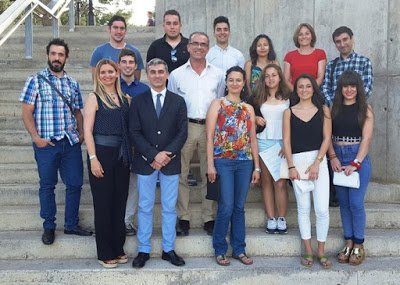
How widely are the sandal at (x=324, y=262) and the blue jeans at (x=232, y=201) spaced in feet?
2.48

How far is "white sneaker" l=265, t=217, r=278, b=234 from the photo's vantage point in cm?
492

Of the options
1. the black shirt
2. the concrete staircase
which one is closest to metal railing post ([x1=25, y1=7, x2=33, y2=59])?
the concrete staircase

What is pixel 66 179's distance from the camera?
4641 millimetres

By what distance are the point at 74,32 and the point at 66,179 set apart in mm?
6087

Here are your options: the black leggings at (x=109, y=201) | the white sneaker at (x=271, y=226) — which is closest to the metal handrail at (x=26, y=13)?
the black leggings at (x=109, y=201)

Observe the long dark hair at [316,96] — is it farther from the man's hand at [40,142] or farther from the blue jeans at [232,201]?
the man's hand at [40,142]

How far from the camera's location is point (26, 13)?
788 centimetres

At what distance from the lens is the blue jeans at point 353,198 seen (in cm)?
454

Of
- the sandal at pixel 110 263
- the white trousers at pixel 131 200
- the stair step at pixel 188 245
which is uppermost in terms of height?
the white trousers at pixel 131 200

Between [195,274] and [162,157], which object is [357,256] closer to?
[195,274]

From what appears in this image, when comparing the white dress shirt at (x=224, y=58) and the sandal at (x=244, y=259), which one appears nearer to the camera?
the sandal at (x=244, y=259)

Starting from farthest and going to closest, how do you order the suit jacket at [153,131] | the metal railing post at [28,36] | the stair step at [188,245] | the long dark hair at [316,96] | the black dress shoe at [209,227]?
the metal railing post at [28,36] → the black dress shoe at [209,227] → the stair step at [188,245] → the long dark hair at [316,96] → the suit jacket at [153,131]

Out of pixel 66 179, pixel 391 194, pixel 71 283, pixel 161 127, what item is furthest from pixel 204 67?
pixel 391 194

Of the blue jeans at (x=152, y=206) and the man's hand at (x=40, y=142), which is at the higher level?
the man's hand at (x=40, y=142)
